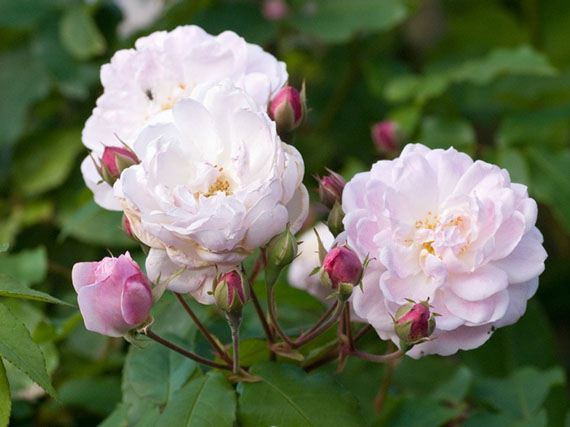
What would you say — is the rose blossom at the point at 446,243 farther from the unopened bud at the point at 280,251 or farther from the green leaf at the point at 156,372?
the green leaf at the point at 156,372

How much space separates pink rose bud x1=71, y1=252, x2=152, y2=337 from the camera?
0.58m

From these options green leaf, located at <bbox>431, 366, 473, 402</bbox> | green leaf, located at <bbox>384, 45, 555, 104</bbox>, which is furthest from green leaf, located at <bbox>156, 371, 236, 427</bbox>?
green leaf, located at <bbox>384, 45, 555, 104</bbox>

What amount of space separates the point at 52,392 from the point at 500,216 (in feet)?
1.16

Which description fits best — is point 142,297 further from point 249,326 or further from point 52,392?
point 249,326

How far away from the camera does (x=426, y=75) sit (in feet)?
4.71

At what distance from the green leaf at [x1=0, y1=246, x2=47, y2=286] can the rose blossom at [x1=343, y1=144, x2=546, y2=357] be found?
62cm

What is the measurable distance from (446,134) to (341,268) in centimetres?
71

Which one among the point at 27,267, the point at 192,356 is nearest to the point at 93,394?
the point at 27,267

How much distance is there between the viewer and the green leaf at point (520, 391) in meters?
0.89

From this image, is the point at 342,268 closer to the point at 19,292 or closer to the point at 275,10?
the point at 19,292

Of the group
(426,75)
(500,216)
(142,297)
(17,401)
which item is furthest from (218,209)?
Result: (426,75)

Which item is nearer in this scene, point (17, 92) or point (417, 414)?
point (417, 414)

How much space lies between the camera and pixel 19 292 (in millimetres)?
622

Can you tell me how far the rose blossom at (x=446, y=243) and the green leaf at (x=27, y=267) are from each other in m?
0.62
